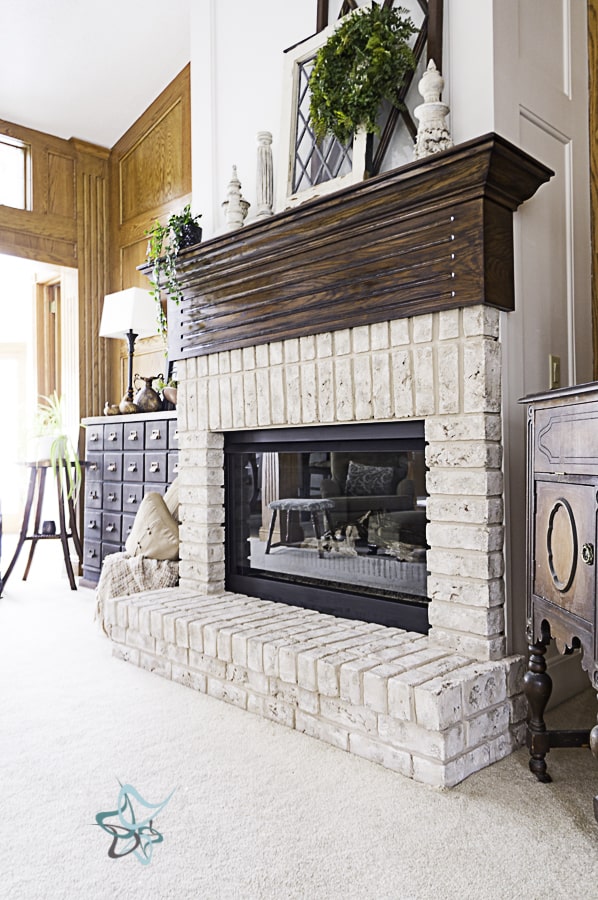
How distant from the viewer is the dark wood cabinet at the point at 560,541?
4.63 ft

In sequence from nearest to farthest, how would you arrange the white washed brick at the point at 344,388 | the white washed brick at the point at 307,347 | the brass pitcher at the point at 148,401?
the white washed brick at the point at 344,388 < the white washed brick at the point at 307,347 < the brass pitcher at the point at 148,401

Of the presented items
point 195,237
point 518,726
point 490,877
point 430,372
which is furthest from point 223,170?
point 490,877

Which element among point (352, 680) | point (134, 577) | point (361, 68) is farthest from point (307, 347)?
point (134, 577)

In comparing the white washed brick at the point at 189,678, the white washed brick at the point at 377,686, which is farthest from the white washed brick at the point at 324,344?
the white washed brick at the point at 189,678

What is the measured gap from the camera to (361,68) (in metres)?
2.13

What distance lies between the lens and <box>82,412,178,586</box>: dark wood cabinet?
11.9 feet

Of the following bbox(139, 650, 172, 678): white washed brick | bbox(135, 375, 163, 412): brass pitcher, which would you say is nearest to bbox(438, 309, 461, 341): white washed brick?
bbox(139, 650, 172, 678): white washed brick

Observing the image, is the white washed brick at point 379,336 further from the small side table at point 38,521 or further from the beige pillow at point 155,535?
the small side table at point 38,521

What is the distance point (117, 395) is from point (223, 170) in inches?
95.4

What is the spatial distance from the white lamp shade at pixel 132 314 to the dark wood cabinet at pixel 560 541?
298cm

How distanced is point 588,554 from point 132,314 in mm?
3365

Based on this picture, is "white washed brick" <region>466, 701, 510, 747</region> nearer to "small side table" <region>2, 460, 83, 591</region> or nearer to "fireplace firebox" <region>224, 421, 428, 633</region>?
"fireplace firebox" <region>224, 421, 428, 633</region>

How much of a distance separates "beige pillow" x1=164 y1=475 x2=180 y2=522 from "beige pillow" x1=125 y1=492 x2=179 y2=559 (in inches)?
1.8

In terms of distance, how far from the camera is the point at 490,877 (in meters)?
1.27
